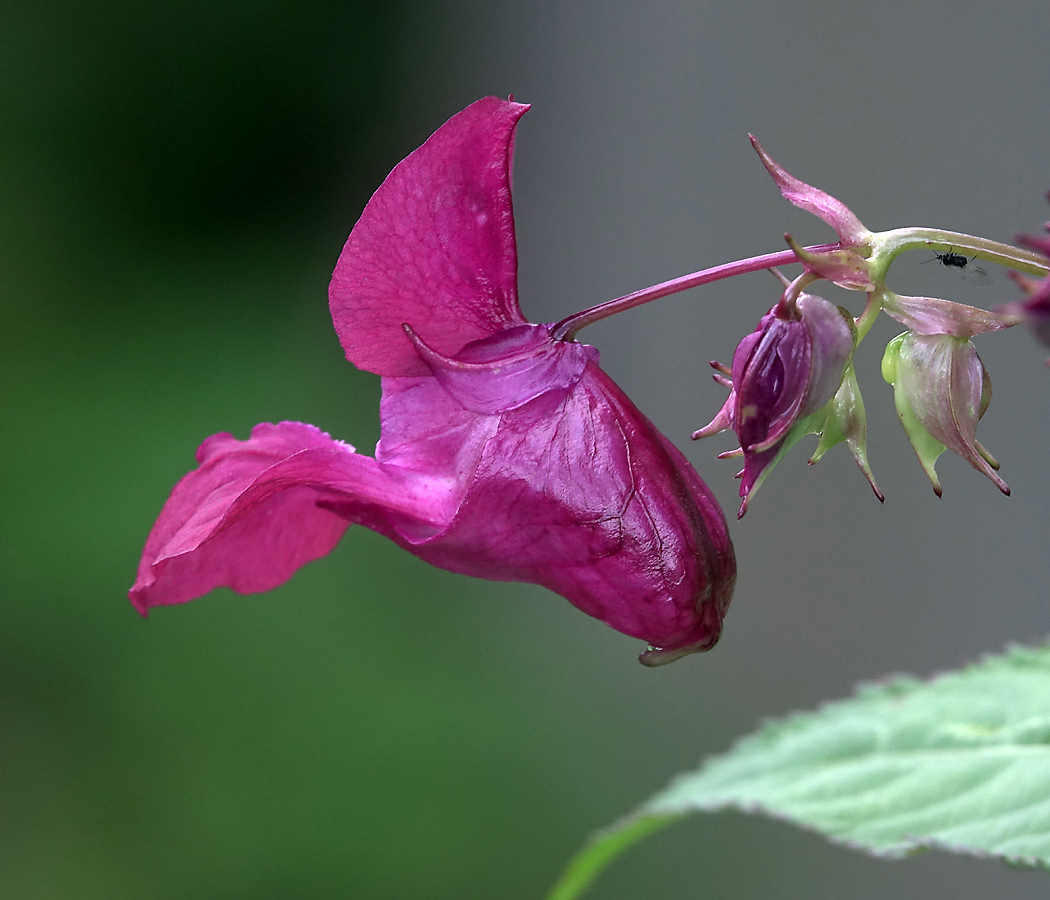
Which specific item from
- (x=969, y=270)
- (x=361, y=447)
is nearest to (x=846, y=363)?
(x=969, y=270)

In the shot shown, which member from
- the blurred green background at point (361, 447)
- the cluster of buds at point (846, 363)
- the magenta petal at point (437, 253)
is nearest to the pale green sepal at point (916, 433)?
the cluster of buds at point (846, 363)

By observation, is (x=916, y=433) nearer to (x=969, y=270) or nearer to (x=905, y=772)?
(x=969, y=270)

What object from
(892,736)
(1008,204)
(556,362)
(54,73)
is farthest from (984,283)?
(54,73)

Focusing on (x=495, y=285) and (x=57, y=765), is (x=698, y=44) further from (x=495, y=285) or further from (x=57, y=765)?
(x=495, y=285)

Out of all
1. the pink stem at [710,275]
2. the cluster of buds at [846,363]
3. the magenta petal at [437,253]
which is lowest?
the cluster of buds at [846,363]

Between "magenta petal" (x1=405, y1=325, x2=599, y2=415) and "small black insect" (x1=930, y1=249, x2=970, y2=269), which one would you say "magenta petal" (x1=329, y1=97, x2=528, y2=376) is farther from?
"small black insect" (x1=930, y1=249, x2=970, y2=269)

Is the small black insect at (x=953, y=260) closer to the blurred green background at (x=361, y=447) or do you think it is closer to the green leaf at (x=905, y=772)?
the green leaf at (x=905, y=772)
